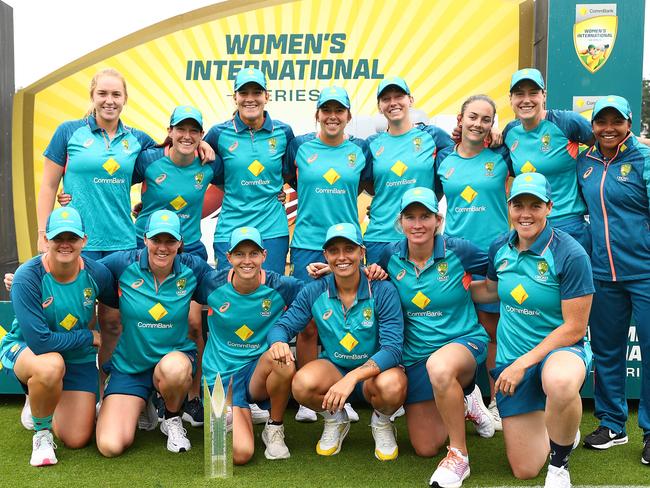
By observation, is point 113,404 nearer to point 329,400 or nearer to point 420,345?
point 329,400

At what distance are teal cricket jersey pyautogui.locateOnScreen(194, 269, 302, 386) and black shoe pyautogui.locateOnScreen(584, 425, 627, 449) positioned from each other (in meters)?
1.84

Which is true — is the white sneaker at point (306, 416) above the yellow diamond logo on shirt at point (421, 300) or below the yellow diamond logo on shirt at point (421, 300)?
below

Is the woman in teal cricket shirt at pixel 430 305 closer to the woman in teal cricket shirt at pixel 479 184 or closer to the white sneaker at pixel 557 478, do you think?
the woman in teal cricket shirt at pixel 479 184

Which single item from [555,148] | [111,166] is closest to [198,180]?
[111,166]

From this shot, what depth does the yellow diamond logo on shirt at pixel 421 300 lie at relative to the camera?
368 cm

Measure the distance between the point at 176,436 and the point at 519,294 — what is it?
2033 mm

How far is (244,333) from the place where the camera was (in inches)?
152

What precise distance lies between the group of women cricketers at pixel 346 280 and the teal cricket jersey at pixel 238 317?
11mm

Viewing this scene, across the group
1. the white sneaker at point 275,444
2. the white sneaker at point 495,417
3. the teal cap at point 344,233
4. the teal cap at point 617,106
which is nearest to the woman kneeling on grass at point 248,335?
the white sneaker at point 275,444

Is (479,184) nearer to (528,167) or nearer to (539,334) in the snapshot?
(528,167)

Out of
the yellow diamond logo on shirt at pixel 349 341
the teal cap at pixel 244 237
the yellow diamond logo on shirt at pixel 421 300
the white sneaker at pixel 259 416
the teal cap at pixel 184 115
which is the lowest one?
the white sneaker at pixel 259 416

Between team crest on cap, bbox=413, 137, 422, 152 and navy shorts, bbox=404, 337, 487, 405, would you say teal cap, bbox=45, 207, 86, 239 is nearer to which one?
navy shorts, bbox=404, 337, 487, 405

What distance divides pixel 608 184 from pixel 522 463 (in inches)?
60.6

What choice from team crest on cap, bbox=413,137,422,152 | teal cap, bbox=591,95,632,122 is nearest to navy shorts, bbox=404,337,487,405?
team crest on cap, bbox=413,137,422,152
